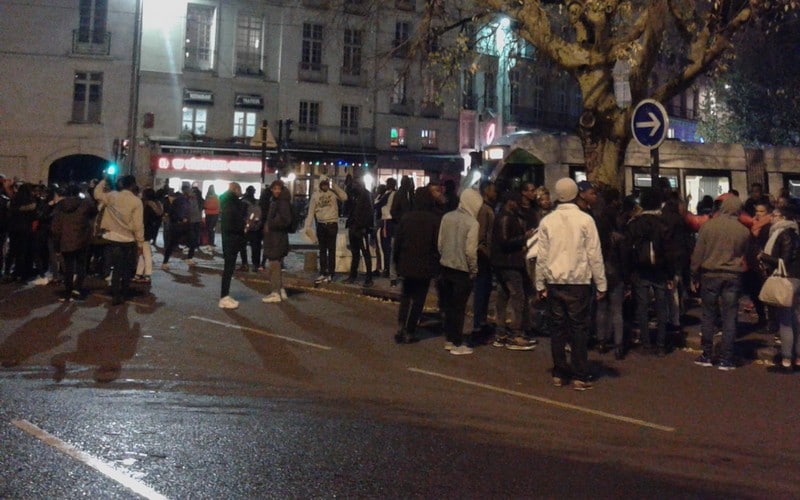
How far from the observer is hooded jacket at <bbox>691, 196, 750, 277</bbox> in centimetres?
890

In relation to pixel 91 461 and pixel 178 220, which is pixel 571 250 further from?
pixel 178 220

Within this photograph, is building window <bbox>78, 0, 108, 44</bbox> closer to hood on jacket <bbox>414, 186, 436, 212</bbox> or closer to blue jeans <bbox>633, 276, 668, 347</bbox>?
hood on jacket <bbox>414, 186, 436, 212</bbox>

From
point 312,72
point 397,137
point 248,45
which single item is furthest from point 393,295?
point 397,137

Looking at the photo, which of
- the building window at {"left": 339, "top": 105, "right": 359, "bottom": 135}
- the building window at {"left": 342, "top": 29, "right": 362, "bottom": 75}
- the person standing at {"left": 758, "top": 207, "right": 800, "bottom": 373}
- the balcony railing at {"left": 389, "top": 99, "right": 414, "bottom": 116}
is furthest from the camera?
the balcony railing at {"left": 389, "top": 99, "right": 414, "bottom": 116}

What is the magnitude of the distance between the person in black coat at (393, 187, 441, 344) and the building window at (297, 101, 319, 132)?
32.9 metres

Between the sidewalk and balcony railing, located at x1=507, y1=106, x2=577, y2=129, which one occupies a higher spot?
balcony railing, located at x1=507, y1=106, x2=577, y2=129

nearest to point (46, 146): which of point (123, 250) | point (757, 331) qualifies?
point (123, 250)

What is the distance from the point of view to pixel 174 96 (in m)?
39.2

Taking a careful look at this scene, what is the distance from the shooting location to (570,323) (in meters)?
7.75

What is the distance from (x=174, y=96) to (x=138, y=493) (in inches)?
1448

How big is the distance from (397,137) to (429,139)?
1.98 m

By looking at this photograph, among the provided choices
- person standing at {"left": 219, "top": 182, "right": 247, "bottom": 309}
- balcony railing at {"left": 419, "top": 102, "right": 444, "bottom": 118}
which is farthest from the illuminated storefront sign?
person standing at {"left": 219, "top": 182, "right": 247, "bottom": 309}

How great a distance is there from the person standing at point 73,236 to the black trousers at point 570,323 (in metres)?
7.48

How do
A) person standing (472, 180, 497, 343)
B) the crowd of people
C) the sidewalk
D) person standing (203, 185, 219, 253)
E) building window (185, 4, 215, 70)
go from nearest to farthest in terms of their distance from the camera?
the crowd of people < person standing (472, 180, 497, 343) < the sidewalk < person standing (203, 185, 219, 253) < building window (185, 4, 215, 70)
